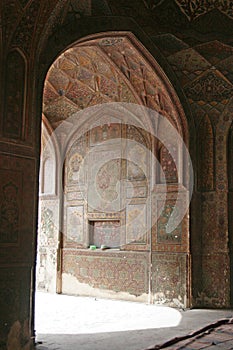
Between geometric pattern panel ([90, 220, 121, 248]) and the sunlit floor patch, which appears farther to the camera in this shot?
geometric pattern panel ([90, 220, 121, 248])

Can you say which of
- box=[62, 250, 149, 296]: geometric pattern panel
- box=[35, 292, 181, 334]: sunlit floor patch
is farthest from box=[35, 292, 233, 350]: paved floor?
box=[62, 250, 149, 296]: geometric pattern panel

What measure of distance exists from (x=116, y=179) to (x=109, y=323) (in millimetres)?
4657

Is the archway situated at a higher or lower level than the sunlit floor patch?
higher

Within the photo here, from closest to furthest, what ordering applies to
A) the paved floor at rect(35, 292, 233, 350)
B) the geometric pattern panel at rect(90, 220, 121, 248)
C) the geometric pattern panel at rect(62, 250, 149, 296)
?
1. the paved floor at rect(35, 292, 233, 350)
2. the geometric pattern panel at rect(62, 250, 149, 296)
3. the geometric pattern panel at rect(90, 220, 121, 248)

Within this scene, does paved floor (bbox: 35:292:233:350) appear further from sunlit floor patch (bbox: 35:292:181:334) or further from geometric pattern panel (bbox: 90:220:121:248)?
geometric pattern panel (bbox: 90:220:121:248)

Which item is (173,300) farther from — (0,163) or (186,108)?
(0,163)

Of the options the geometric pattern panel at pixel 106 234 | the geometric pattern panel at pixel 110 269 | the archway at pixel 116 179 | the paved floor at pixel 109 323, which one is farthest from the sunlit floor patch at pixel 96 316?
the geometric pattern panel at pixel 106 234

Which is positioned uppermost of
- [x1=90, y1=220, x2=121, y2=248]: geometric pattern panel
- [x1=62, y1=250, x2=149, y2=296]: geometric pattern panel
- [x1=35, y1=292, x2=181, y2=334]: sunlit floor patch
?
[x1=90, y1=220, x2=121, y2=248]: geometric pattern panel

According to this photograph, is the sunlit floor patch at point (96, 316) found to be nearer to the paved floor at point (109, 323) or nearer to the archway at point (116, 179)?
the paved floor at point (109, 323)

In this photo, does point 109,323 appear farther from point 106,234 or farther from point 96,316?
point 106,234

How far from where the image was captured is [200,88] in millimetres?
10203

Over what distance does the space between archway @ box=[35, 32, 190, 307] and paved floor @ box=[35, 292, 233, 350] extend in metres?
0.78

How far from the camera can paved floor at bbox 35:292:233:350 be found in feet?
21.7

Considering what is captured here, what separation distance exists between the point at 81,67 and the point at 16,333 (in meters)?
6.48
